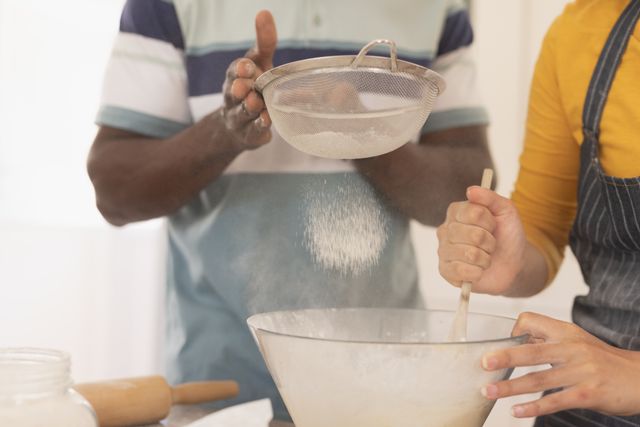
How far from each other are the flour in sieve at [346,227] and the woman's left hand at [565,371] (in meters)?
0.36

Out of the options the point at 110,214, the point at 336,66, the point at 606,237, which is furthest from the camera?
the point at 110,214

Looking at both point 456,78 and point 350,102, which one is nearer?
point 350,102

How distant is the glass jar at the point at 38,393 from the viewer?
0.66 m

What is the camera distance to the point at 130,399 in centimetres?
91

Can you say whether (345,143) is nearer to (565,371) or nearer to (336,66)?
(336,66)

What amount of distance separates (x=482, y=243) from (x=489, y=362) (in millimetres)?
254

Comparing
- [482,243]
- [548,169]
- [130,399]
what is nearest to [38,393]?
[130,399]

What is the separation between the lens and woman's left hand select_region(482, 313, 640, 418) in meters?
0.66

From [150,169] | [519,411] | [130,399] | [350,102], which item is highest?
[350,102]

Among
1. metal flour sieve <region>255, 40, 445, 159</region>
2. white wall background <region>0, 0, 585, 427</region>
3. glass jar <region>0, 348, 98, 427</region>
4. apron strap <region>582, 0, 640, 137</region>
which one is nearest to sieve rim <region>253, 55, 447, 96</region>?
metal flour sieve <region>255, 40, 445, 159</region>

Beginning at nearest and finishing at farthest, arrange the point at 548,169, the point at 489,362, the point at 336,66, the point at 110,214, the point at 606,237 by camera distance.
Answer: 1. the point at 489,362
2. the point at 336,66
3. the point at 606,237
4. the point at 548,169
5. the point at 110,214

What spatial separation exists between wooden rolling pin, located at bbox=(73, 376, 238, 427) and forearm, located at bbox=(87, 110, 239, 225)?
0.91ft

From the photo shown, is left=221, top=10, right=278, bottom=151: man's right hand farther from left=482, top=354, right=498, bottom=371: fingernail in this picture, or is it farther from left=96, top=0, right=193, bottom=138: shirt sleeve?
left=482, top=354, right=498, bottom=371: fingernail

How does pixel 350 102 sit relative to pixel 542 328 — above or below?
above
